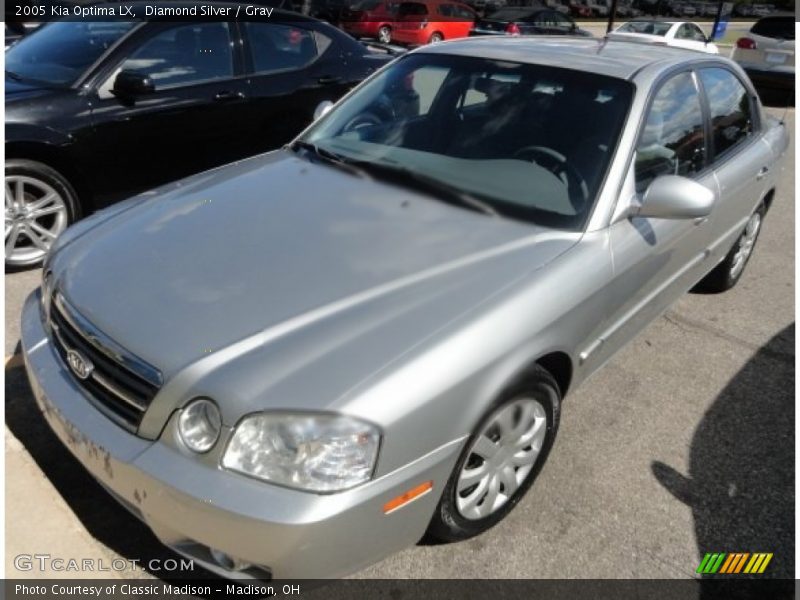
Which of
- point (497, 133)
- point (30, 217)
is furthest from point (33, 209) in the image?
point (497, 133)

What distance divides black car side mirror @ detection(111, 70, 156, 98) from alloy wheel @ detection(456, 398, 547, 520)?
135 inches

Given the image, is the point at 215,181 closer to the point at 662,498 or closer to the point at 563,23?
the point at 662,498

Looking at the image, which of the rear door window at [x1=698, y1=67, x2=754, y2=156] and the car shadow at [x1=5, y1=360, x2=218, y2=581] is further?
the rear door window at [x1=698, y1=67, x2=754, y2=156]

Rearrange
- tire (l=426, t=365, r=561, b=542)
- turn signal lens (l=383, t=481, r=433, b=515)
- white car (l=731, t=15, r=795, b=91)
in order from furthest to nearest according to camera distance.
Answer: white car (l=731, t=15, r=795, b=91) < tire (l=426, t=365, r=561, b=542) < turn signal lens (l=383, t=481, r=433, b=515)

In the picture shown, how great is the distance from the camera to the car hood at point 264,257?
1988 mm

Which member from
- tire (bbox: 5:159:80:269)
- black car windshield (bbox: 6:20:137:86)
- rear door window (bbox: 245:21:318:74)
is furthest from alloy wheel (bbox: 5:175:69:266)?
rear door window (bbox: 245:21:318:74)

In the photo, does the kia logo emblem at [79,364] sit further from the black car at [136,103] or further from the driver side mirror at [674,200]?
the black car at [136,103]

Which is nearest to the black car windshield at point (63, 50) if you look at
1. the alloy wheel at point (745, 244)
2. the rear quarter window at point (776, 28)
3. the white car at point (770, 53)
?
the alloy wheel at point (745, 244)

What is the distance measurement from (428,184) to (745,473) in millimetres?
1844

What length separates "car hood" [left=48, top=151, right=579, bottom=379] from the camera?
6.52 feet

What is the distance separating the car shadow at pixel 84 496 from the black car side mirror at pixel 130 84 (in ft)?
7.26

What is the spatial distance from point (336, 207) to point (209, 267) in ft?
2.05

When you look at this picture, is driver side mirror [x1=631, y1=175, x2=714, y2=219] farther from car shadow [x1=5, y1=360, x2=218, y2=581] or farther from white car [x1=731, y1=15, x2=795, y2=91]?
white car [x1=731, y1=15, x2=795, y2=91]

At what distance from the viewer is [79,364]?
2.09m
